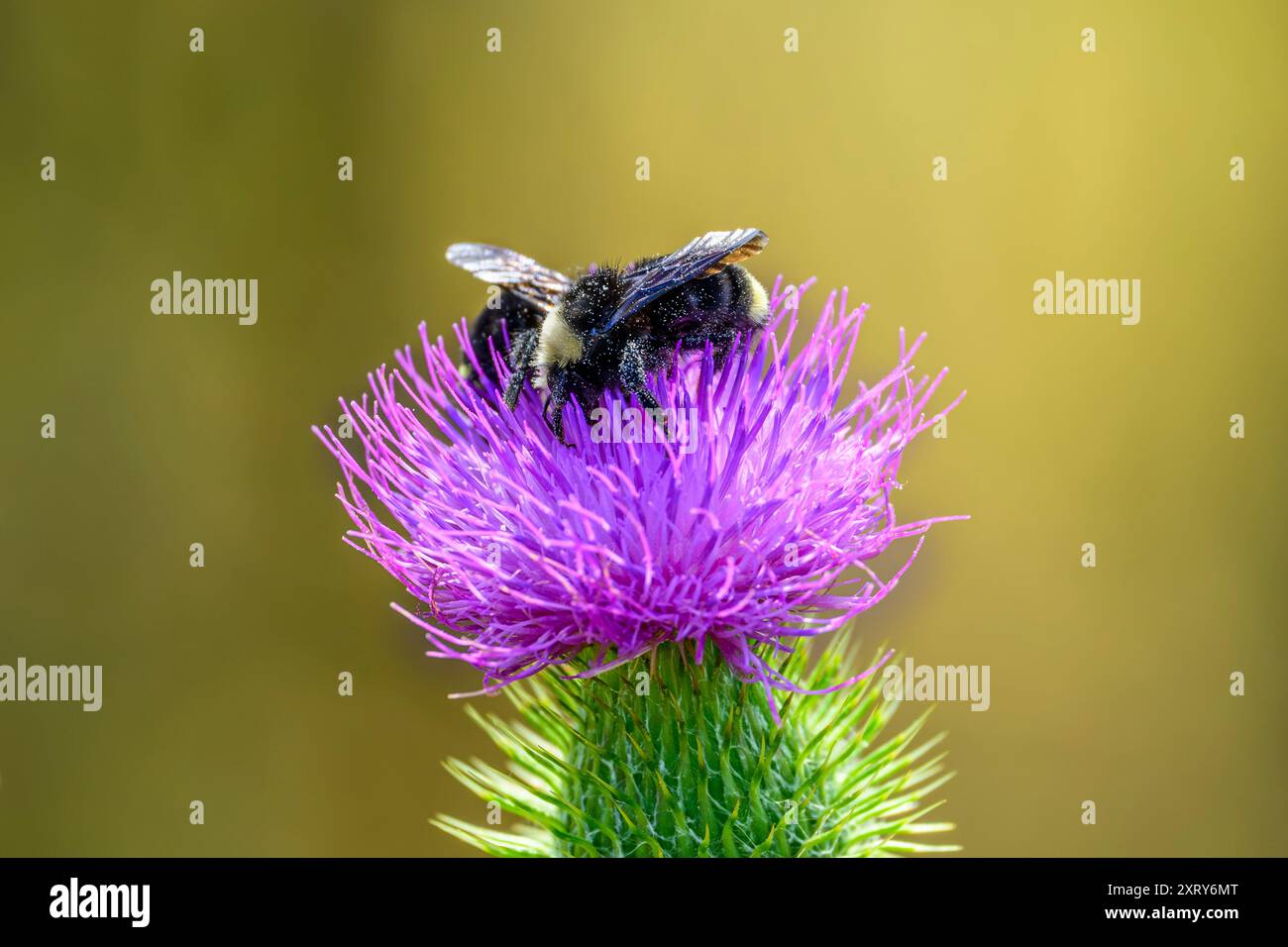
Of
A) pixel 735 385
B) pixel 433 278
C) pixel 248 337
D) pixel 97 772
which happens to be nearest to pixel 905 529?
pixel 735 385

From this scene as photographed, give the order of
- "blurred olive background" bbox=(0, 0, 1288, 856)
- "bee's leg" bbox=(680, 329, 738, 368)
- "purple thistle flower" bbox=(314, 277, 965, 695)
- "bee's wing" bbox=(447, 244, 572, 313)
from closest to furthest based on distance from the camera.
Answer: "purple thistle flower" bbox=(314, 277, 965, 695) → "bee's leg" bbox=(680, 329, 738, 368) → "bee's wing" bbox=(447, 244, 572, 313) → "blurred olive background" bbox=(0, 0, 1288, 856)

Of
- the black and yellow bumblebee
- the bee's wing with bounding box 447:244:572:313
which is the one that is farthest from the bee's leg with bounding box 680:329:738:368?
the bee's wing with bounding box 447:244:572:313

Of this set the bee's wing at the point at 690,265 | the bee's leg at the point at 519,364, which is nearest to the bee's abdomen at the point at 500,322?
the bee's leg at the point at 519,364

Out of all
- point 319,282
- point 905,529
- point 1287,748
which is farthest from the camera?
point 319,282

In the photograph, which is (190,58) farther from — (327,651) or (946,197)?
(946,197)

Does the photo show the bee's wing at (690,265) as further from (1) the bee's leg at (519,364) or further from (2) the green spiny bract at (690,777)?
(2) the green spiny bract at (690,777)

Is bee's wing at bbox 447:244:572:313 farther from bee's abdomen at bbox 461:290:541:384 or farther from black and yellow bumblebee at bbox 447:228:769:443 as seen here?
black and yellow bumblebee at bbox 447:228:769:443
